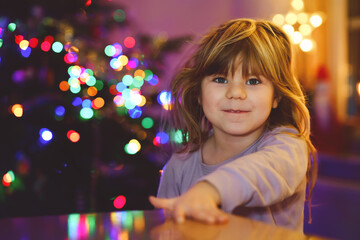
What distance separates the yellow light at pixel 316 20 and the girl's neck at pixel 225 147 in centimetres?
288

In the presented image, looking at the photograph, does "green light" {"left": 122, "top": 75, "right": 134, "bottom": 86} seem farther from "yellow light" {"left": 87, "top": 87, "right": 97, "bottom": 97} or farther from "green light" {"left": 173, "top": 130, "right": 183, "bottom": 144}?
"green light" {"left": 173, "top": 130, "right": 183, "bottom": 144}

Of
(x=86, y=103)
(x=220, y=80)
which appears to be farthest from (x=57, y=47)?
(x=220, y=80)


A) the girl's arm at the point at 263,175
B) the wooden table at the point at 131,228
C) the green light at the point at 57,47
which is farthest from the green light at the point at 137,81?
the wooden table at the point at 131,228

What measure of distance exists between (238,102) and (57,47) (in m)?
1.11

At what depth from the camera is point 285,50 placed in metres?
0.95

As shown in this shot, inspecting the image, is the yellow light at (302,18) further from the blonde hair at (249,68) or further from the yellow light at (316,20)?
the blonde hair at (249,68)

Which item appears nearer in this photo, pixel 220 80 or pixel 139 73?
pixel 220 80

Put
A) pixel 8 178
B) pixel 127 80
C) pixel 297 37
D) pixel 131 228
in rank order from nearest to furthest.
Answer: pixel 131 228 < pixel 8 178 < pixel 127 80 < pixel 297 37

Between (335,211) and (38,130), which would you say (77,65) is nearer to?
(38,130)

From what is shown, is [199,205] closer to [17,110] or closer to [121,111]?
[17,110]

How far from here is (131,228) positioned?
392 mm

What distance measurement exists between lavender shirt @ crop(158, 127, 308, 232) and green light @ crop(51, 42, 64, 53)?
96 cm

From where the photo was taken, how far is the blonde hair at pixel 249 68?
2.92 feet

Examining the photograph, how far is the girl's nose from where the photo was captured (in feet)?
2.86
